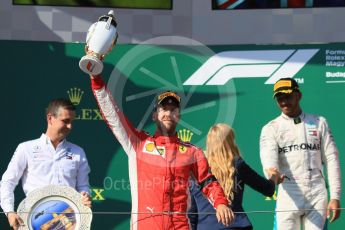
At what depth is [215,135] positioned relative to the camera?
19.8ft

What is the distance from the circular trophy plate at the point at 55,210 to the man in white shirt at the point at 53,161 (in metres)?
0.33

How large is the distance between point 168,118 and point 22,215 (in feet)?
3.43

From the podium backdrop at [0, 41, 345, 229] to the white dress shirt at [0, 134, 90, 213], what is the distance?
55.5 inches

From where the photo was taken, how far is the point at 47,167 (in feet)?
19.8

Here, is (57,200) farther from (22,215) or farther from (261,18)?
(261,18)

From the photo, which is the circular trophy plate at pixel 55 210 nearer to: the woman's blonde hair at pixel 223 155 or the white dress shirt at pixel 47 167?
the white dress shirt at pixel 47 167

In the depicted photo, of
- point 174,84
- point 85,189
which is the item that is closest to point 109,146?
point 174,84

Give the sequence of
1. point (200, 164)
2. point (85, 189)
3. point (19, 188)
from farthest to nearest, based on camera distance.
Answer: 1. point (19, 188)
2. point (85, 189)
3. point (200, 164)

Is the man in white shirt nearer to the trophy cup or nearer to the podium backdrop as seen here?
the trophy cup

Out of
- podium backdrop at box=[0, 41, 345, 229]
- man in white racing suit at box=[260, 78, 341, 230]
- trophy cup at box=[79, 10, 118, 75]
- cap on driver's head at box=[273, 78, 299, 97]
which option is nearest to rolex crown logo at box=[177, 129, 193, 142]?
podium backdrop at box=[0, 41, 345, 229]

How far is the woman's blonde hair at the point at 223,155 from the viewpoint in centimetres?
582

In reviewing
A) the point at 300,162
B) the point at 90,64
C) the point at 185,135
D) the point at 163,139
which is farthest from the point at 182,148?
the point at 185,135

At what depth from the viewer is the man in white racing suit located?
6.35 m

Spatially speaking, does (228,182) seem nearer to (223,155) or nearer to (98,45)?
(223,155)
